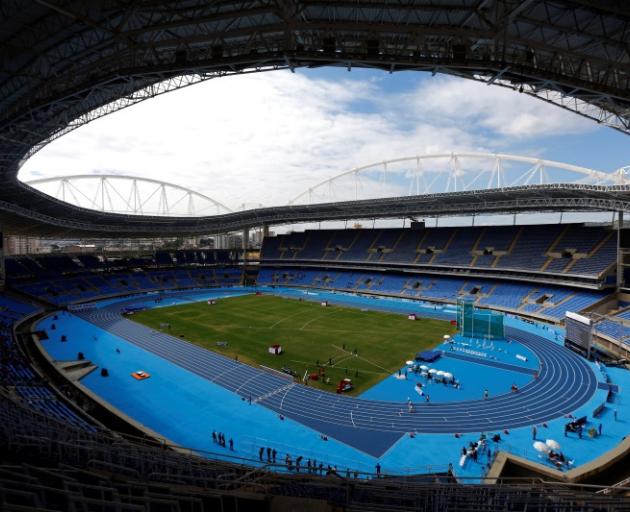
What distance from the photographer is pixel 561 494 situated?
27.4 feet

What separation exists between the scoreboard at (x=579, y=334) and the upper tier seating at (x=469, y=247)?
1285 cm

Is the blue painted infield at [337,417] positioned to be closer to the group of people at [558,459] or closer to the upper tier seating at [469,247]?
the group of people at [558,459]

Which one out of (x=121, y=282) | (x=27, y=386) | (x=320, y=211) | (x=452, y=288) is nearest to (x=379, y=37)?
(x=27, y=386)

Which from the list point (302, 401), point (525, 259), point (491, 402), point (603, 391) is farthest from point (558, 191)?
point (302, 401)

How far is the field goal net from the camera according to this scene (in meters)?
34.6

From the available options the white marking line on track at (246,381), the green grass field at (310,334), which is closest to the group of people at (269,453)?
the white marking line on track at (246,381)

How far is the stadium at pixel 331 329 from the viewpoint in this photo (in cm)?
936

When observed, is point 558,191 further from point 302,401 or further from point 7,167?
point 7,167

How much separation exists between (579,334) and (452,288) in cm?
2406

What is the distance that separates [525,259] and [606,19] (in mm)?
44985

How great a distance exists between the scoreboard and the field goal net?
5286mm

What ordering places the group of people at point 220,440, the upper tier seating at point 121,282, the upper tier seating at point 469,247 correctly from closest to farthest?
the group of people at point 220,440
the upper tier seating at point 469,247
the upper tier seating at point 121,282

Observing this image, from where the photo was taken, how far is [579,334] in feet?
98.8

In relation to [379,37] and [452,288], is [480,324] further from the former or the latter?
[379,37]
